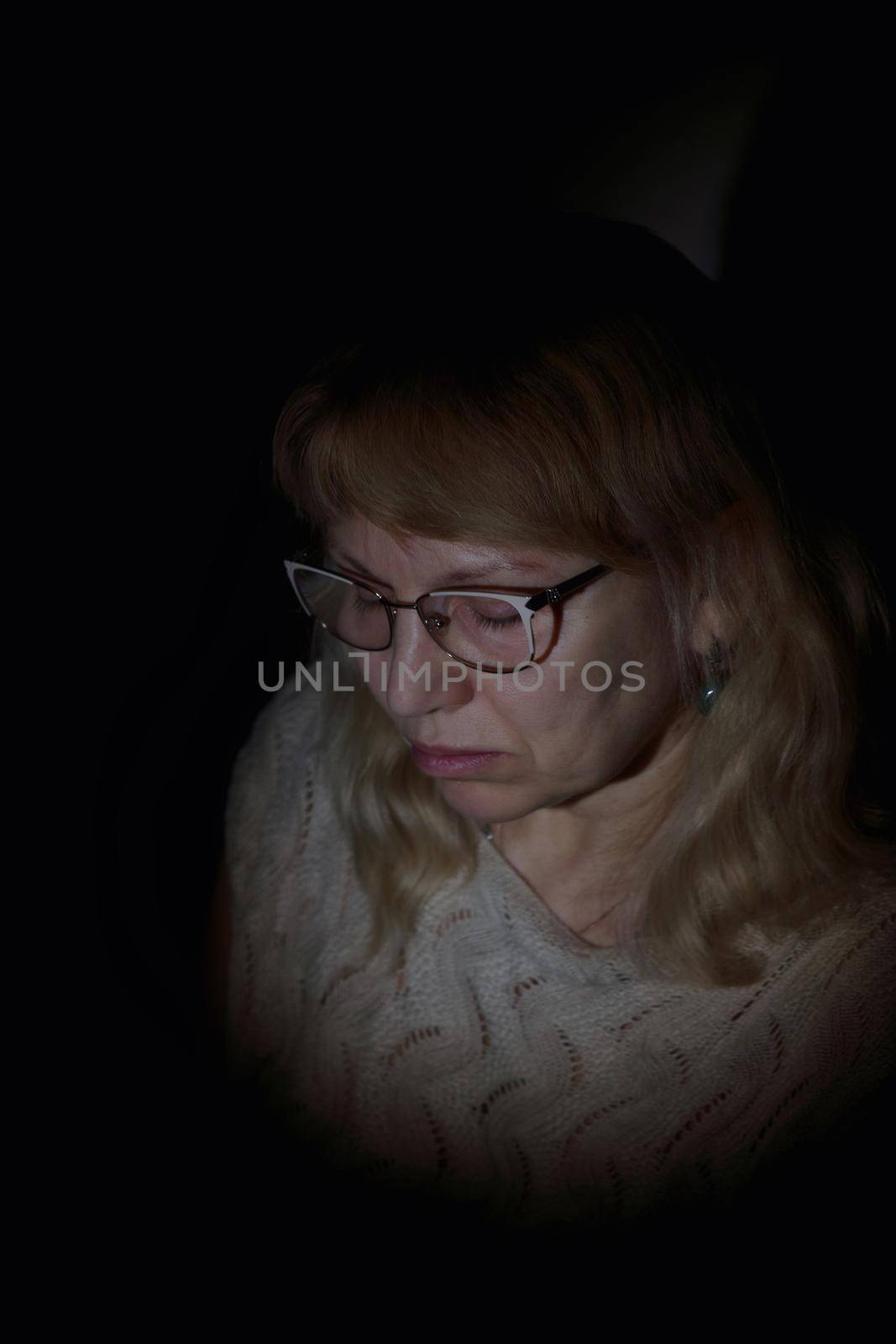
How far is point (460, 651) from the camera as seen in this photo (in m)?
0.92

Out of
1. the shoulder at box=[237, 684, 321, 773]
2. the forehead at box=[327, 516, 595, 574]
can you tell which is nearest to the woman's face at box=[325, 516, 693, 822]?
the forehead at box=[327, 516, 595, 574]

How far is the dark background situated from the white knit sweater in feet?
0.26

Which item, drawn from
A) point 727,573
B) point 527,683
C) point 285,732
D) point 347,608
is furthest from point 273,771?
point 727,573

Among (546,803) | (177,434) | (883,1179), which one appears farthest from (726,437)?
(883,1179)

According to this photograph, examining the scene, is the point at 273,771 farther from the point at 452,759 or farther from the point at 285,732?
the point at 452,759

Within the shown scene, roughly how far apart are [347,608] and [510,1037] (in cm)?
54

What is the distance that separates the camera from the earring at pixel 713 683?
0.99m

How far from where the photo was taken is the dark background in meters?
1.00

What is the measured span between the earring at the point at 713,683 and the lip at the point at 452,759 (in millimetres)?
222

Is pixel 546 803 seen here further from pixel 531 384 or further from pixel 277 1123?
pixel 277 1123

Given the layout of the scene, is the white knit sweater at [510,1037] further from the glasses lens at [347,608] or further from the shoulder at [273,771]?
the glasses lens at [347,608]

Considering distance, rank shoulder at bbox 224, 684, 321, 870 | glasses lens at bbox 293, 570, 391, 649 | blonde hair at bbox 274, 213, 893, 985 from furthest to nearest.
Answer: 1. shoulder at bbox 224, 684, 321, 870
2. glasses lens at bbox 293, 570, 391, 649
3. blonde hair at bbox 274, 213, 893, 985

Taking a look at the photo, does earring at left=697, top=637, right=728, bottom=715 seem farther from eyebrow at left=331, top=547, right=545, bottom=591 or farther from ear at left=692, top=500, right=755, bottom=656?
eyebrow at left=331, top=547, right=545, bottom=591

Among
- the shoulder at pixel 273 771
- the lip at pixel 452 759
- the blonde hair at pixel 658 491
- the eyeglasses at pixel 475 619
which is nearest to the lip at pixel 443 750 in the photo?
the lip at pixel 452 759
